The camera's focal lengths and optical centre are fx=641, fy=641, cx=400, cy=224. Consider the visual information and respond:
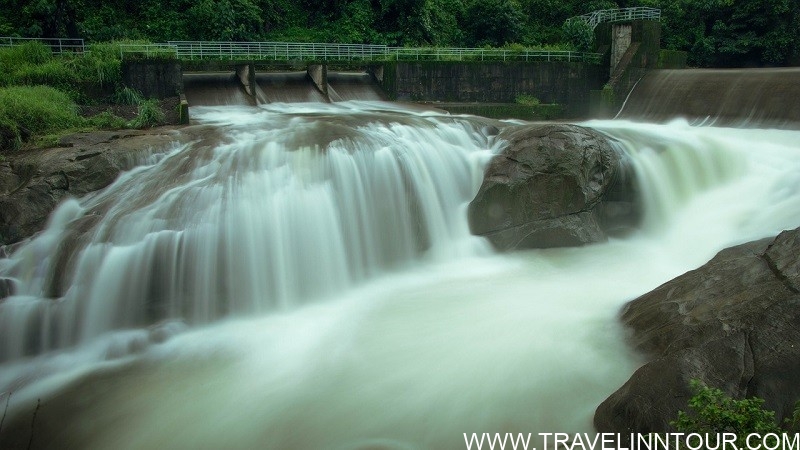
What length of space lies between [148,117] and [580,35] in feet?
55.5

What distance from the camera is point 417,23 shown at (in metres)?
27.8

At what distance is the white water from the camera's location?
7363 millimetres

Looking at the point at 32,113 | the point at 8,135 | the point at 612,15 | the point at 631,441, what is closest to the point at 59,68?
the point at 32,113

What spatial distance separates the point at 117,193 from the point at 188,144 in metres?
2.19

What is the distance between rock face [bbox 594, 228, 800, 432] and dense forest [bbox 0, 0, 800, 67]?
20250 mm

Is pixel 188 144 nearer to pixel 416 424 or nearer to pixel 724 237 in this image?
pixel 416 424

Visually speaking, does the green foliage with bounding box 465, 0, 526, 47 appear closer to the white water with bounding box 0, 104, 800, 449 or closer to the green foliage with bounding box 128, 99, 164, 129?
the white water with bounding box 0, 104, 800, 449

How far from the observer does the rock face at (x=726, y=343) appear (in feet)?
19.1

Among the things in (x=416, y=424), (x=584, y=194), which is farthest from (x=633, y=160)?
(x=416, y=424)

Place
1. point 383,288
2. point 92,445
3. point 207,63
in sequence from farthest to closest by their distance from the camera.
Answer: point 207,63, point 383,288, point 92,445

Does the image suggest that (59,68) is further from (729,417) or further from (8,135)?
(729,417)

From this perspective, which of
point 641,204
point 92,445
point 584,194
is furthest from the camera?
point 641,204

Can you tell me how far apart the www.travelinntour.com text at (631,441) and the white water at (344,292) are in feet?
0.63

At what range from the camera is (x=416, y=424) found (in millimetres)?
7074
